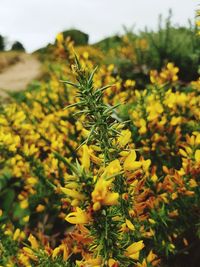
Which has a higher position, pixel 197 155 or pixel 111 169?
pixel 111 169

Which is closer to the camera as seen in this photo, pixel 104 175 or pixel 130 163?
pixel 104 175

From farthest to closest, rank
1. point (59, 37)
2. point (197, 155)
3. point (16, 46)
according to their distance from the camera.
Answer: point (16, 46)
point (59, 37)
point (197, 155)

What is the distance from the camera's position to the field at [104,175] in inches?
40.4

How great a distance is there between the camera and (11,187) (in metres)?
3.79

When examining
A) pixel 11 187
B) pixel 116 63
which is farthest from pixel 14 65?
pixel 11 187

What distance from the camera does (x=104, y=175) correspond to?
0.95 meters

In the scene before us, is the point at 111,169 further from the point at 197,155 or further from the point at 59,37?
the point at 59,37

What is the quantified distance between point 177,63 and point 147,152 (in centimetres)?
326

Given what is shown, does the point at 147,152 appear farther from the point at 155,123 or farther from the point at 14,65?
the point at 14,65

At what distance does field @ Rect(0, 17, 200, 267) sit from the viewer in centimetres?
103

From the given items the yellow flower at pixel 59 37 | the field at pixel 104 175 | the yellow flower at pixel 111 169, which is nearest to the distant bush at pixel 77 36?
the field at pixel 104 175

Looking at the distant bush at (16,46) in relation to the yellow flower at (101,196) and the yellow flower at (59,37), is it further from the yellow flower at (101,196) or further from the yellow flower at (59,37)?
the yellow flower at (101,196)

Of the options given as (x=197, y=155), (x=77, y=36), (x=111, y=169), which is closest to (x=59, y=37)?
(x=197, y=155)

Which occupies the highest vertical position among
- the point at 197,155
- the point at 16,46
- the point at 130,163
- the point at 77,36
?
the point at 130,163
